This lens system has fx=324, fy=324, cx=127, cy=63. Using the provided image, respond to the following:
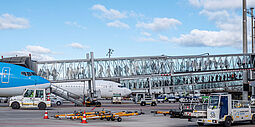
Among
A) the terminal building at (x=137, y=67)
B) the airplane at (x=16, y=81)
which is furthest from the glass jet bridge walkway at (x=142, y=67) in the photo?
the airplane at (x=16, y=81)

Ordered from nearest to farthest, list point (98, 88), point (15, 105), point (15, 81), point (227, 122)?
1. point (227, 122)
2. point (15, 105)
3. point (15, 81)
4. point (98, 88)

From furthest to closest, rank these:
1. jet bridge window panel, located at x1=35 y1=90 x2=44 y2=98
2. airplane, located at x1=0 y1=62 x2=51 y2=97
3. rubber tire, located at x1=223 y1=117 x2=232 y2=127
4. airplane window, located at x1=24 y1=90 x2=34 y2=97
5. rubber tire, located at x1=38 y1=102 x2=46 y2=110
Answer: airplane, located at x1=0 y1=62 x2=51 y2=97 < rubber tire, located at x1=38 y1=102 x2=46 y2=110 < jet bridge window panel, located at x1=35 y1=90 x2=44 y2=98 < airplane window, located at x1=24 y1=90 x2=34 y2=97 < rubber tire, located at x1=223 y1=117 x2=232 y2=127

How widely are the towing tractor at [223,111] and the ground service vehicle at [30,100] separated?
22.7 meters

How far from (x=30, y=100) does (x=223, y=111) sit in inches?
988

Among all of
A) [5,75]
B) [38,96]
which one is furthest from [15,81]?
[38,96]

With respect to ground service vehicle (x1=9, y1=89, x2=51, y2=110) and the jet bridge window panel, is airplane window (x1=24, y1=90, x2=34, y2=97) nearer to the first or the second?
ground service vehicle (x1=9, y1=89, x2=51, y2=110)

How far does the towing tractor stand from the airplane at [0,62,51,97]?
25.2 metres

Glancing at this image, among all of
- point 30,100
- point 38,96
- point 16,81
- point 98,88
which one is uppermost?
point 16,81

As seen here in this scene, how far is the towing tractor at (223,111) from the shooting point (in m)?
20.6

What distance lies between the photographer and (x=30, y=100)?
38.8m

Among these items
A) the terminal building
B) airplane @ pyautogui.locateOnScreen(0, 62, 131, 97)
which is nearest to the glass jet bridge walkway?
the terminal building

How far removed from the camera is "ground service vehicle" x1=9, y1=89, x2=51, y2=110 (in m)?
38.6

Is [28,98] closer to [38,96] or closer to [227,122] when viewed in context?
[38,96]

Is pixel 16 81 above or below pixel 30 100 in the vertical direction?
above
